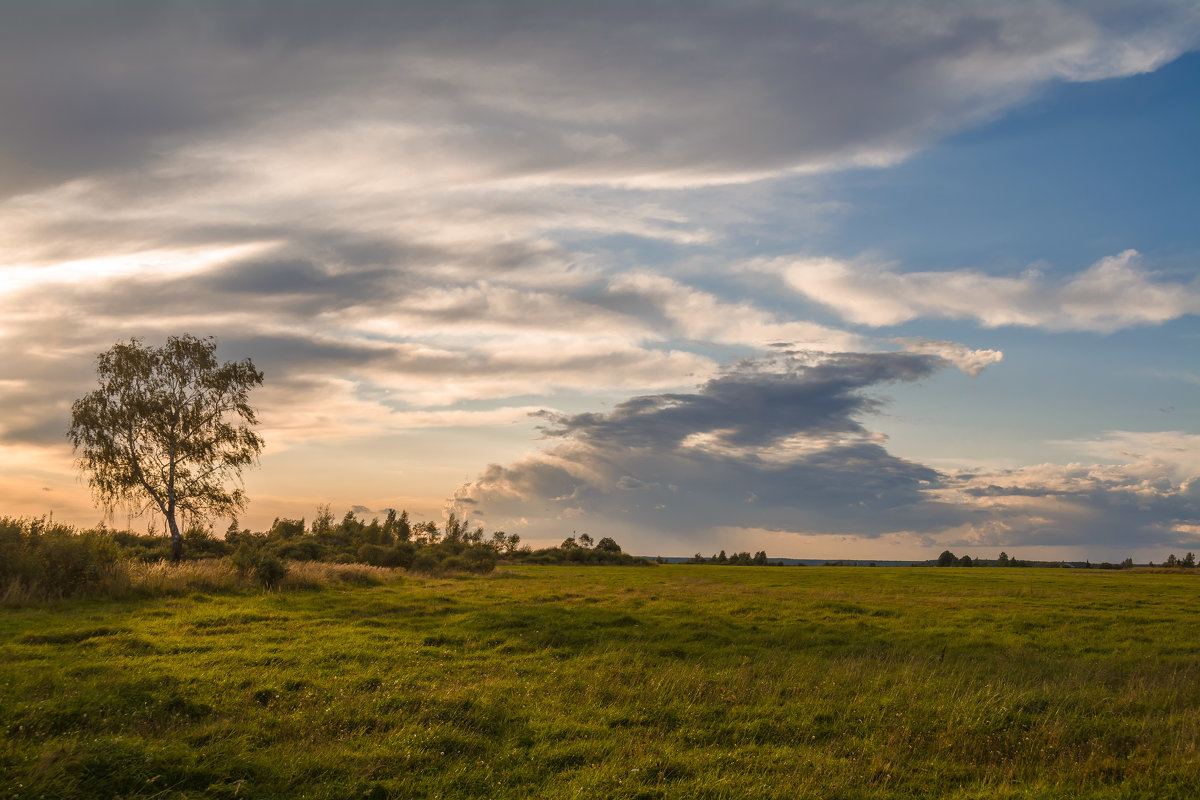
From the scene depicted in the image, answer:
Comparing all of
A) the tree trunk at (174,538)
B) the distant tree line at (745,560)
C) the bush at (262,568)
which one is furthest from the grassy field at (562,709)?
the distant tree line at (745,560)

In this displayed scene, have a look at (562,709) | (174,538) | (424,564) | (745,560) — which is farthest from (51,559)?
(745,560)

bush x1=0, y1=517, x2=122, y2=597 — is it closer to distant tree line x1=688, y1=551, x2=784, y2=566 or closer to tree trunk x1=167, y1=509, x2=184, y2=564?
tree trunk x1=167, y1=509, x2=184, y2=564

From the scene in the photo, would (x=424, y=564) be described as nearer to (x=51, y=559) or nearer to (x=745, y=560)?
(x=51, y=559)

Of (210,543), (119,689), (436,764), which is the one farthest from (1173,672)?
(210,543)

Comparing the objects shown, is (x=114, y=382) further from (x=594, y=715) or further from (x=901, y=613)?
(x=901, y=613)

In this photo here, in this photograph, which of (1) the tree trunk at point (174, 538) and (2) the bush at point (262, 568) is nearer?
(2) the bush at point (262, 568)

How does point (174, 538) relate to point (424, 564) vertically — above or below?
above

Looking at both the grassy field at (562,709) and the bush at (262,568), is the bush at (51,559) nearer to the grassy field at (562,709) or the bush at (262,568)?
the grassy field at (562,709)

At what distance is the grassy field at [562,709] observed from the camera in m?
11.0

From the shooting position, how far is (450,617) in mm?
27281

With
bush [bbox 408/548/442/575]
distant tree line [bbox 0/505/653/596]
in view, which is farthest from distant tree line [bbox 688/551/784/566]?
bush [bbox 408/548/442/575]

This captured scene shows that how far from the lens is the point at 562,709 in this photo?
1500 centimetres

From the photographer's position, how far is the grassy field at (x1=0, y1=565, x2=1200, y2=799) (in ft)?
36.2

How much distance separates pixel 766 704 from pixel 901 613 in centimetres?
2293
